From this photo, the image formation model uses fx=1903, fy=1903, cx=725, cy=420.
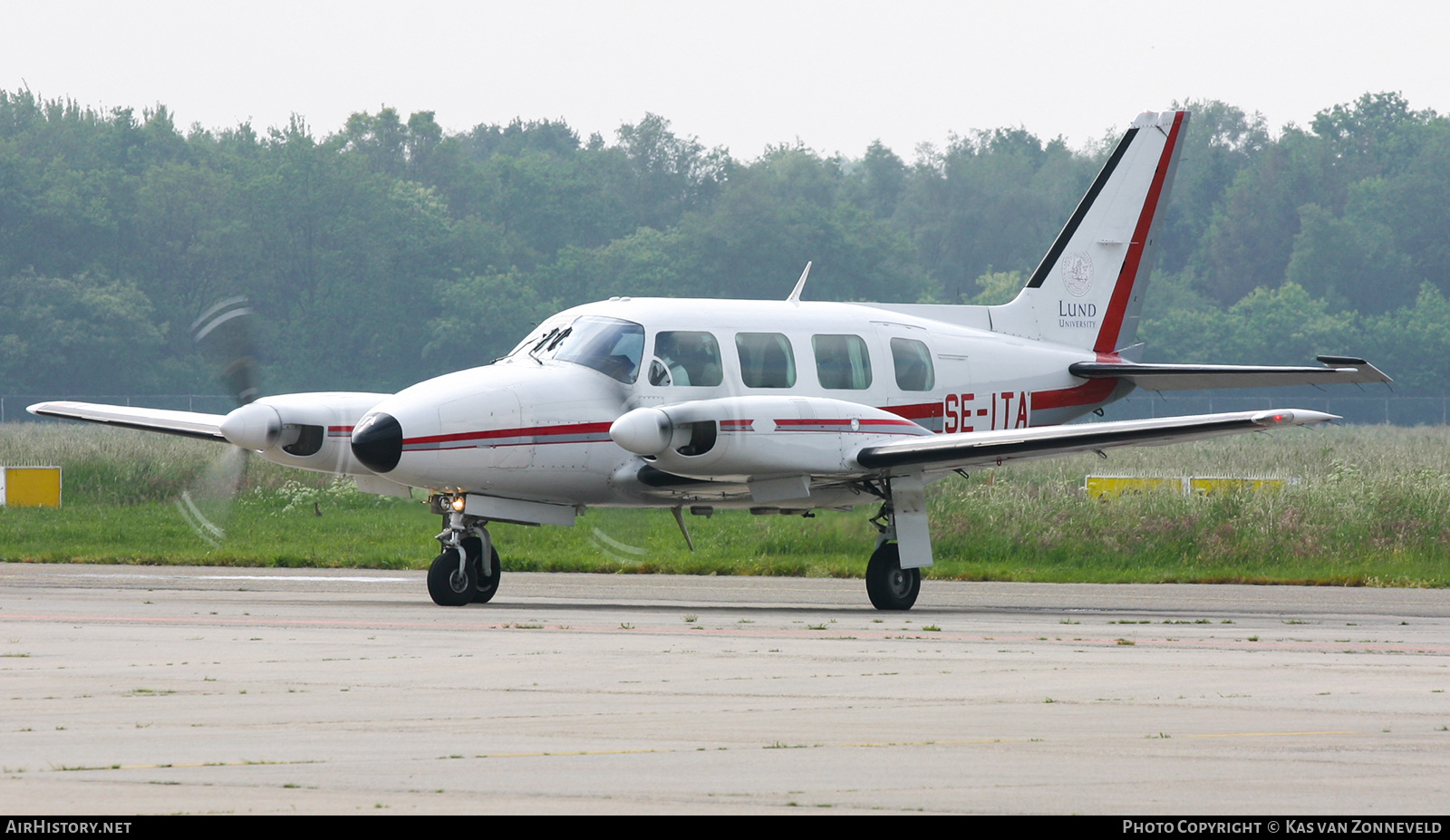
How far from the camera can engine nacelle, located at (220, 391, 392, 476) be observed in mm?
18844

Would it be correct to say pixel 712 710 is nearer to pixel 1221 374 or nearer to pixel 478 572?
pixel 478 572

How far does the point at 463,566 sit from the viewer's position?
19.0 meters

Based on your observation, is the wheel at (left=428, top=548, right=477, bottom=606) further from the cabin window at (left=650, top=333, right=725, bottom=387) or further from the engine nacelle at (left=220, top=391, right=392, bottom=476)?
the cabin window at (left=650, top=333, right=725, bottom=387)

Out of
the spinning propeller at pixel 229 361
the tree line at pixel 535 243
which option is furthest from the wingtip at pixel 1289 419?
the tree line at pixel 535 243

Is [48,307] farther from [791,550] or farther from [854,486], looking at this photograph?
[854,486]

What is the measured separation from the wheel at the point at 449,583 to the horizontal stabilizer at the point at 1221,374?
8426mm

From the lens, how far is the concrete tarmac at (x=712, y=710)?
7645 millimetres

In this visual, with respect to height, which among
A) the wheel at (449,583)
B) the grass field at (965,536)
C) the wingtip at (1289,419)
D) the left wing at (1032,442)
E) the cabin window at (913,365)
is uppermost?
the cabin window at (913,365)

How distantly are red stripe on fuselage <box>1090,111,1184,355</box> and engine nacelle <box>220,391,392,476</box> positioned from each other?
395 inches

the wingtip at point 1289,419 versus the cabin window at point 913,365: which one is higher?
the cabin window at point 913,365

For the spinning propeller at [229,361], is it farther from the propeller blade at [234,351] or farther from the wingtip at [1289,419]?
the wingtip at [1289,419]

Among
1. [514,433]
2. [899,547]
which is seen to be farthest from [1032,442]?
[514,433]

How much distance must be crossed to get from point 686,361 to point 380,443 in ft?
11.1

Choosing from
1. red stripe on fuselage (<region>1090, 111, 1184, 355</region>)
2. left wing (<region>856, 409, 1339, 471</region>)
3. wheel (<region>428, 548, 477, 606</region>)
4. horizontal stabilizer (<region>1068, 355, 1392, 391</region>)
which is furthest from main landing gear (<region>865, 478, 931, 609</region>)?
red stripe on fuselage (<region>1090, 111, 1184, 355</region>)
